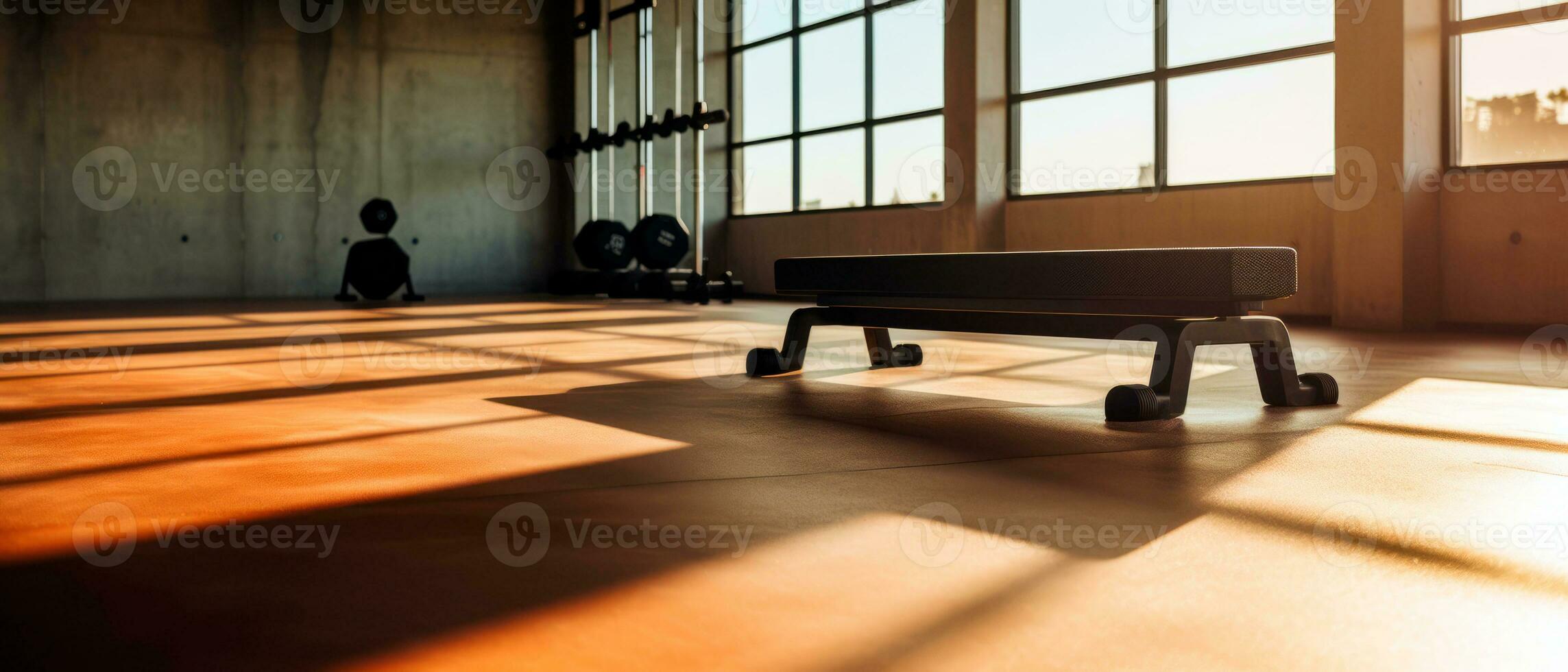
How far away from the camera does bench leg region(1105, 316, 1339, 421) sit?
2.40m

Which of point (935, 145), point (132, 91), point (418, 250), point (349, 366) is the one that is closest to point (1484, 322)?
point (935, 145)

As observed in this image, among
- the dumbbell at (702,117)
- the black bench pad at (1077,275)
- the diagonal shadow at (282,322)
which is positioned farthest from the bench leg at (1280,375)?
the dumbbell at (702,117)

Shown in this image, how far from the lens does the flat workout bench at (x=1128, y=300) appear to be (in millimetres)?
2426

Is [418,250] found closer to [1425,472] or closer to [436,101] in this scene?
[436,101]

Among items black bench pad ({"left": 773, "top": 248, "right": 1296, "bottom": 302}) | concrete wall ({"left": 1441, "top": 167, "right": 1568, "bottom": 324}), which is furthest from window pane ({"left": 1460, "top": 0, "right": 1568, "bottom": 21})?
black bench pad ({"left": 773, "top": 248, "right": 1296, "bottom": 302})

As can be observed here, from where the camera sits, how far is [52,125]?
32.2 feet

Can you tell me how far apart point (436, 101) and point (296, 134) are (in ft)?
4.54

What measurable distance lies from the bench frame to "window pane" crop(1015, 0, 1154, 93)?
474cm
